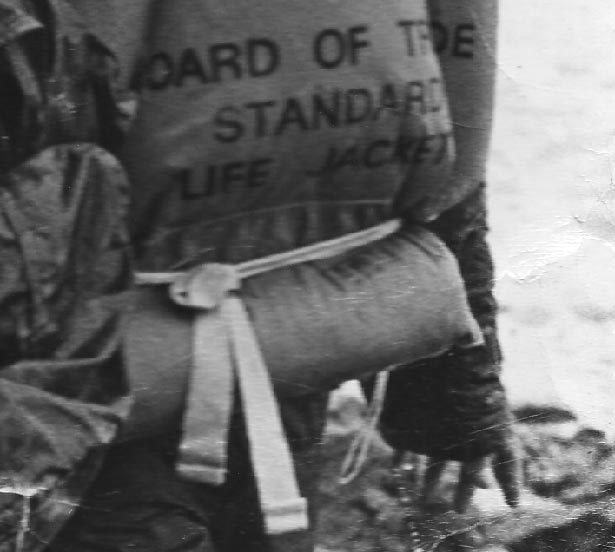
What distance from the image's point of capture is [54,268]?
0.95 metres

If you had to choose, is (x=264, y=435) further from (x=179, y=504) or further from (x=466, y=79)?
(x=466, y=79)

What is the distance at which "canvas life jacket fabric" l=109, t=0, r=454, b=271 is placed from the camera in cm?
99

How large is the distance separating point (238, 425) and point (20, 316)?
0.26 m

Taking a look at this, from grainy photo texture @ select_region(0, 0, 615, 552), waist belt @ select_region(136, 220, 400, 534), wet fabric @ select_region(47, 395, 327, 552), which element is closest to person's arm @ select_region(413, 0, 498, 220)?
grainy photo texture @ select_region(0, 0, 615, 552)

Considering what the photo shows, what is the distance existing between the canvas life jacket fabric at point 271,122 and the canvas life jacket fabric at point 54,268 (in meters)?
0.05

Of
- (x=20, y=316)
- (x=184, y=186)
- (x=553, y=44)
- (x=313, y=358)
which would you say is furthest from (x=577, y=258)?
(x=20, y=316)

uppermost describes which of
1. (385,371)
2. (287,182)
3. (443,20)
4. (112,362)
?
(443,20)

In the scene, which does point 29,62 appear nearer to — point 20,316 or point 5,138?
point 5,138

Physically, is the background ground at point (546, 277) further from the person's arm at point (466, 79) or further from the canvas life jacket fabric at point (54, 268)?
the canvas life jacket fabric at point (54, 268)

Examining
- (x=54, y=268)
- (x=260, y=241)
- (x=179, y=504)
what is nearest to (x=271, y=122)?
(x=260, y=241)

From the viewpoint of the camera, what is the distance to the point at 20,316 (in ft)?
3.10

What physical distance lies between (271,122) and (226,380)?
26cm

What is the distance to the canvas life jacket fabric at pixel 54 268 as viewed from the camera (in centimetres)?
92

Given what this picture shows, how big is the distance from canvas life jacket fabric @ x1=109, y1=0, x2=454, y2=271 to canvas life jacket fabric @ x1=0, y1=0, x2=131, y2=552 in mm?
48
